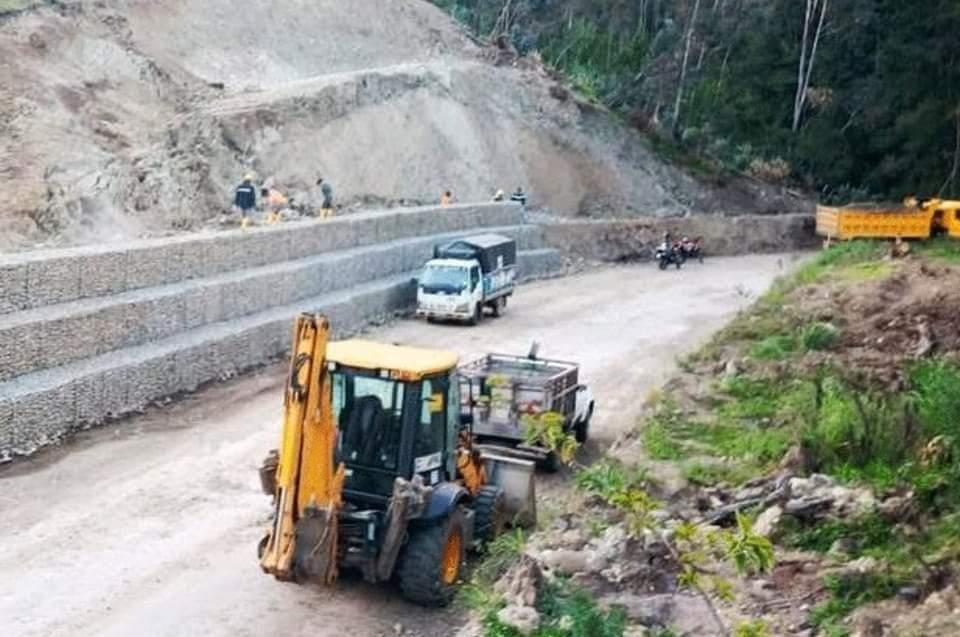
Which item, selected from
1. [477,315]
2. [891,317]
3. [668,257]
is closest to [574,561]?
[891,317]

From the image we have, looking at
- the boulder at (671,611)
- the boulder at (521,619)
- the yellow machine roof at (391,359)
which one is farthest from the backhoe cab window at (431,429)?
the boulder at (671,611)

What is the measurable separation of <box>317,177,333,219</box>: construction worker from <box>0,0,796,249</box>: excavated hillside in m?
0.67

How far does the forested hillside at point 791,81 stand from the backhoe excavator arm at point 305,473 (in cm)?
4407

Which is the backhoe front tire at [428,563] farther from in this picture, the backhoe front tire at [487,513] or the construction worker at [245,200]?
the construction worker at [245,200]

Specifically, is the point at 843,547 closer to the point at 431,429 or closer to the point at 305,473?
the point at 431,429

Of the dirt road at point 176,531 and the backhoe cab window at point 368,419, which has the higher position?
the backhoe cab window at point 368,419

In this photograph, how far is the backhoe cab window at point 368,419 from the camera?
43.2 feet

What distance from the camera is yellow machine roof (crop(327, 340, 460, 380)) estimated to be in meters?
13.1

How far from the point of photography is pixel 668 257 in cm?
Result: 4731

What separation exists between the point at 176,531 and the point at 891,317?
48.9ft

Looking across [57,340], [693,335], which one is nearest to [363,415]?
[57,340]

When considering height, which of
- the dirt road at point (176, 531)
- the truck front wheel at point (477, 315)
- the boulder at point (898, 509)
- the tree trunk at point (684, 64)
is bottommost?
the dirt road at point (176, 531)

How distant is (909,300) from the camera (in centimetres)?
2700

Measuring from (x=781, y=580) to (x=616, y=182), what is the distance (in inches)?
1689
